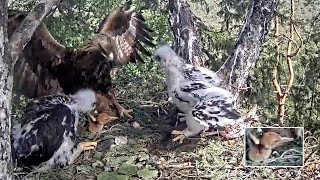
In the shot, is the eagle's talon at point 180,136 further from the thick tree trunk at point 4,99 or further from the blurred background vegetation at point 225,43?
the thick tree trunk at point 4,99


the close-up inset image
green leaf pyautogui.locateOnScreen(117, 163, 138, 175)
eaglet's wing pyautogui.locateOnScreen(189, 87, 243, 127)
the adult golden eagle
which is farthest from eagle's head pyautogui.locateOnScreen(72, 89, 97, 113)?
the close-up inset image

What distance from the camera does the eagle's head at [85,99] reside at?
1566mm

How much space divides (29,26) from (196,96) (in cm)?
44

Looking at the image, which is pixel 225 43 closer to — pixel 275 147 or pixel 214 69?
pixel 214 69

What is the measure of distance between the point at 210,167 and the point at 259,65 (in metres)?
0.30

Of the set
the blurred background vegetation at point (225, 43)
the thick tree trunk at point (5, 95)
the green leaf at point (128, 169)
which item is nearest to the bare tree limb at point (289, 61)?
the blurred background vegetation at point (225, 43)

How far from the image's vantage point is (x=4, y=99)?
4.02 ft

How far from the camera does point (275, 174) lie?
1.43 meters

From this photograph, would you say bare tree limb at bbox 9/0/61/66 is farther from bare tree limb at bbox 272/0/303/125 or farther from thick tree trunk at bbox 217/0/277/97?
bare tree limb at bbox 272/0/303/125

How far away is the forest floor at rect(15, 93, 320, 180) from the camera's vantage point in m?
1.44

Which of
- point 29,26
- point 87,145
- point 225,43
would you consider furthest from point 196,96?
point 29,26

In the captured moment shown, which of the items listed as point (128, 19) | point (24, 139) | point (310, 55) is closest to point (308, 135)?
point (310, 55)

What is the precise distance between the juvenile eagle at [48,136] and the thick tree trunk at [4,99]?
0.58 ft

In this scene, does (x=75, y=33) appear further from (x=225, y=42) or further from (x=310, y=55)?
(x=310, y=55)
